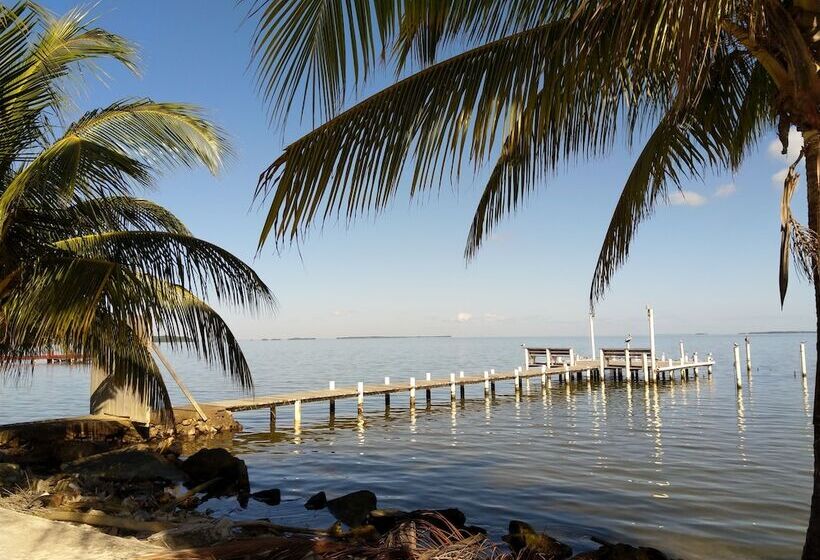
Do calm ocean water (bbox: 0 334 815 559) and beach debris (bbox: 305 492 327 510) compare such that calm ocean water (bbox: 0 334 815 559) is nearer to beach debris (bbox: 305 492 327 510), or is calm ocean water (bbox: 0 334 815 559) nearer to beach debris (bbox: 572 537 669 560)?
beach debris (bbox: 305 492 327 510)

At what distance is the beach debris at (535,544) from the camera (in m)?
8.41

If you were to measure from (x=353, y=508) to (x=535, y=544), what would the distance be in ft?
11.0

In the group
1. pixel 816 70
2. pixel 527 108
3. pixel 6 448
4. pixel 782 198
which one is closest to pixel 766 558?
pixel 782 198

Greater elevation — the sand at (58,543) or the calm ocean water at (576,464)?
the sand at (58,543)

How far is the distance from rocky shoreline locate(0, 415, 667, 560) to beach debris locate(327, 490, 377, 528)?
0.02m

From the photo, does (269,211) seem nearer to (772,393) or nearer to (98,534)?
(98,534)

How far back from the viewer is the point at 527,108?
137 inches

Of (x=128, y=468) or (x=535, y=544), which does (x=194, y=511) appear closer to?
(x=128, y=468)

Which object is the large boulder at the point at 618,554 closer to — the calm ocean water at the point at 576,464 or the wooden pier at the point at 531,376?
the calm ocean water at the point at 576,464

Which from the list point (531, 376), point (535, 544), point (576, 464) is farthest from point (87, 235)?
point (531, 376)

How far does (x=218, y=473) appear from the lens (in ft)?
44.4

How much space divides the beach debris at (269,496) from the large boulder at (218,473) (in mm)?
579

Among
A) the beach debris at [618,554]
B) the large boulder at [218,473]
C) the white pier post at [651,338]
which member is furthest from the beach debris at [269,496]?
the white pier post at [651,338]

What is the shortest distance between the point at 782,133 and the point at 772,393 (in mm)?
35261
